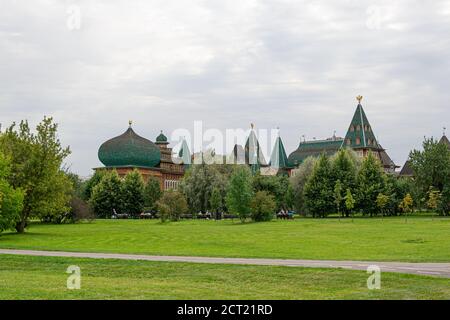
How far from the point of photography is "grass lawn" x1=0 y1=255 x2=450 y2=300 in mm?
15625

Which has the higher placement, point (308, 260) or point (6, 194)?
point (6, 194)

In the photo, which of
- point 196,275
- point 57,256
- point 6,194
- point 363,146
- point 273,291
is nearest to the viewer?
point 273,291

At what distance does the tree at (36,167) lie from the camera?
176ft

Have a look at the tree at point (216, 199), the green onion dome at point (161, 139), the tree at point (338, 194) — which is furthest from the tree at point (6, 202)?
the green onion dome at point (161, 139)

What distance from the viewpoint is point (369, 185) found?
83.4 metres

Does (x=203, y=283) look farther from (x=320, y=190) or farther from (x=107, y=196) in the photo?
(x=107, y=196)

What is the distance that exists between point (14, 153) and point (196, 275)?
3892cm

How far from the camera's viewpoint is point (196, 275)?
20203 millimetres

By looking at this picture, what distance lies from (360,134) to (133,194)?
5408cm

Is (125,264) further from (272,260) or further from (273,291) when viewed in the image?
(273,291)

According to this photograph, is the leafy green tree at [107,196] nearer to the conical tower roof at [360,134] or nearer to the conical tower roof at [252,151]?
the conical tower roof at [252,151]

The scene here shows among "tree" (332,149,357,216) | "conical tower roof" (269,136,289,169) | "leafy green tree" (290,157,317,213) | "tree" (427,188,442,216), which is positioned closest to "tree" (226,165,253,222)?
"tree" (332,149,357,216)

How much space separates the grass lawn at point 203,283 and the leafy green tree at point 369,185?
2450 inches
